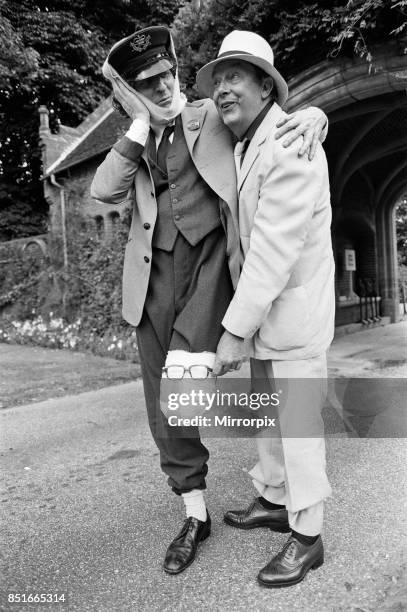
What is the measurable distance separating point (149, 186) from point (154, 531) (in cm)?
157

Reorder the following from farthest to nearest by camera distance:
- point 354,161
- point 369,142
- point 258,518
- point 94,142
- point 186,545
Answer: point 94,142 < point 354,161 < point 369,142 < point 258,518 < point 186,545

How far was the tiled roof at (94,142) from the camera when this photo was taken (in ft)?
41.3

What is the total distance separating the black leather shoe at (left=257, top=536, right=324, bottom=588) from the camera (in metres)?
1.89

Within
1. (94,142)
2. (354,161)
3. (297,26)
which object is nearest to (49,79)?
(94,142)

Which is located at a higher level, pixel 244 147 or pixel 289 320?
pixel 244 147

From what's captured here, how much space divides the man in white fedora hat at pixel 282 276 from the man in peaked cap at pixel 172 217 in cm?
10

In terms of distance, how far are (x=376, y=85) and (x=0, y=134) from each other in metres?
17.2

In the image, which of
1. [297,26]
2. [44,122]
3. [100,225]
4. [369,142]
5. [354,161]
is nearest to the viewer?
[297,26]

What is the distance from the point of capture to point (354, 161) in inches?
391

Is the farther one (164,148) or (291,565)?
(164,148)

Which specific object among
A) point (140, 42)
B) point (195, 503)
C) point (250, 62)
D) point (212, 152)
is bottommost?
point (195, 503)

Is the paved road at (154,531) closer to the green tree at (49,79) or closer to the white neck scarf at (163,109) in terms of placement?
the white neck scarf at (163,109)

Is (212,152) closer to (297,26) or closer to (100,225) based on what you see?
(297,26)

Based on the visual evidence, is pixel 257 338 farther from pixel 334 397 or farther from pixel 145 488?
pixel 334 397
